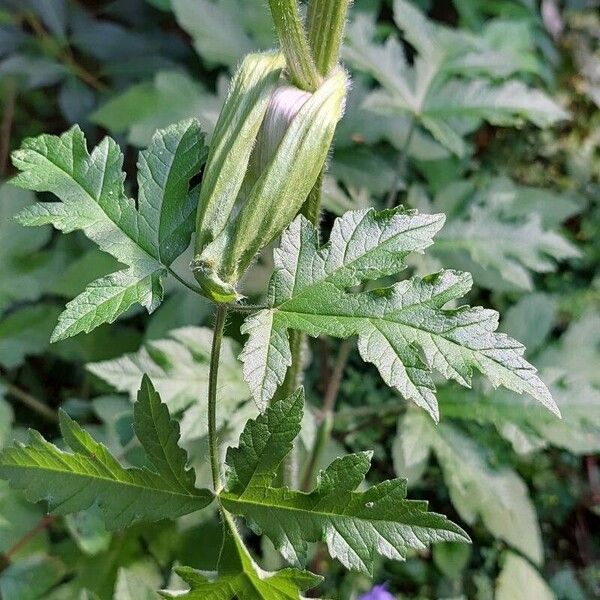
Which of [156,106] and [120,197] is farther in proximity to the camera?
[156,106]

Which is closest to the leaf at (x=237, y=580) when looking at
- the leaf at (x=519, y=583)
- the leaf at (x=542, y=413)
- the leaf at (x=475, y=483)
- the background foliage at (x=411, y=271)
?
the background foliage at (x=411, y=271)

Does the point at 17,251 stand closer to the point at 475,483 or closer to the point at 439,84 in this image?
the point at 439,84

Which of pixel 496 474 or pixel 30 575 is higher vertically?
pixel 496 474

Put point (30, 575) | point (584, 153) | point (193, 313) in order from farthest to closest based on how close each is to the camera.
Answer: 1. point (584, 153)
2. point (193, 313)
3. point (30, 575)

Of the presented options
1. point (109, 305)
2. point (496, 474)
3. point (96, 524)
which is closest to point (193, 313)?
point (96, 524)

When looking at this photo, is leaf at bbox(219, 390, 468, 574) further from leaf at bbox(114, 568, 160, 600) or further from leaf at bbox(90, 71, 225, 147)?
leaf at bbox(90, 71, 225, 147)

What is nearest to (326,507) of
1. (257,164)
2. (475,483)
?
(257,164)

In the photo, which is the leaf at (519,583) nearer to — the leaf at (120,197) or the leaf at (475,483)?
the leaf at (475,483)

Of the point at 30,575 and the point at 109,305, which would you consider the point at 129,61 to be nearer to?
the point at 30,575
